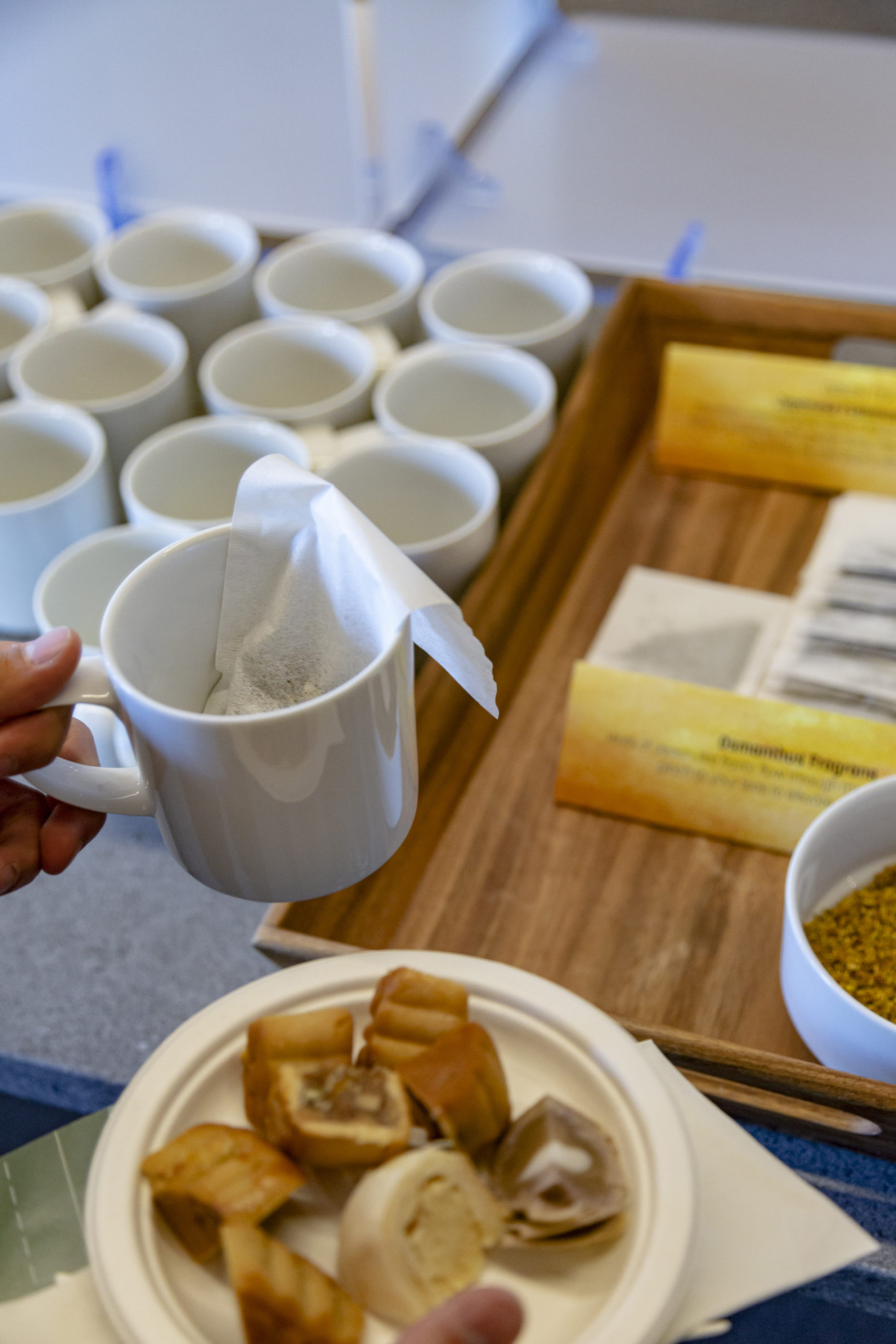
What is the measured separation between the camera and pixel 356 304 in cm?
83

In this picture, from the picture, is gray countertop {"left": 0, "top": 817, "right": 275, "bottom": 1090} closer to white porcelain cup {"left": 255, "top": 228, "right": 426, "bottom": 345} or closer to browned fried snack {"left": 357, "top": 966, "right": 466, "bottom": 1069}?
browned fried snack {"left": 357, "top": 966, "right": 466, "bottom": 1069}

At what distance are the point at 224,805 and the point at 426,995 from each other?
9cm

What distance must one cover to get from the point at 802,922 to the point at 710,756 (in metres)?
0.09

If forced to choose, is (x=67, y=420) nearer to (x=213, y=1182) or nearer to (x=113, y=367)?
(x=113, y=367)

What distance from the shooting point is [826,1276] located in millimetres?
370

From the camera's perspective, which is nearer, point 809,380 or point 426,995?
point 426,995

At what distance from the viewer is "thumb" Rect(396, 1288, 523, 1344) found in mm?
255

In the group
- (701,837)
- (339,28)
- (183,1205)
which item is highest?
(339,28)

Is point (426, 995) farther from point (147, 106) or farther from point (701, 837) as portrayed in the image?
point (147, 106)

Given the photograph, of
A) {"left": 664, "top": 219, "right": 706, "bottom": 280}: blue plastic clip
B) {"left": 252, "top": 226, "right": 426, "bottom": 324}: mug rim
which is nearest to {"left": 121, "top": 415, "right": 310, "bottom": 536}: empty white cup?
{"left": 252, "top": 226, "right": 426, "bottom": 324}: mug rim

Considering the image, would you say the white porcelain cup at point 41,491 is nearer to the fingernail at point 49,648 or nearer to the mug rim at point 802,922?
the fingernail at point 49,648

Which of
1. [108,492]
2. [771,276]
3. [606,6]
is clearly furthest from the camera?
[606,6]

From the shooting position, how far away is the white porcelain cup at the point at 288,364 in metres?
0.71

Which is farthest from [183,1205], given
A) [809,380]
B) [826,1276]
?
[809,380]
